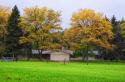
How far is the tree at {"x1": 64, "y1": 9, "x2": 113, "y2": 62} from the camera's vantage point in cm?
10019

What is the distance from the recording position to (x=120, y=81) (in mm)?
23875

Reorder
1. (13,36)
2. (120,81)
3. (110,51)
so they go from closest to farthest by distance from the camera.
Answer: (120,81) < (13,36) < (110,51)

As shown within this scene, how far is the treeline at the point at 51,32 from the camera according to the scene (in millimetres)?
97875

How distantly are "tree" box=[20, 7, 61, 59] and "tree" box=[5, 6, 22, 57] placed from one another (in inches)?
72.0

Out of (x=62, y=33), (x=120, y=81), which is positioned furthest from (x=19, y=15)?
(x=120, y=81)

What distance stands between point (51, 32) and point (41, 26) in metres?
3.05

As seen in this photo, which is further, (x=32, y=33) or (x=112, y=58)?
(x=112, y=58)

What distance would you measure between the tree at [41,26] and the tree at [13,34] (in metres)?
1.83

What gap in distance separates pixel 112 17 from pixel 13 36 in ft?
103

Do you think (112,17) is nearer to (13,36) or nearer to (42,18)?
(42,18)

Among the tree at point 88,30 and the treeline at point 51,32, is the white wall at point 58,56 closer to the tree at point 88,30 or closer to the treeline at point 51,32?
the treeline at point 51,32

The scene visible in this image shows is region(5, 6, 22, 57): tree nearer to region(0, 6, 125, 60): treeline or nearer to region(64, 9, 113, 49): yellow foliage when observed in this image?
region(0, 6, 125, 60): treeline

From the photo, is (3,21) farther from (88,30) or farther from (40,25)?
(88,30)

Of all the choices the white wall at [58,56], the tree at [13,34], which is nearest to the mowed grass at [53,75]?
the tree at [13,34]
